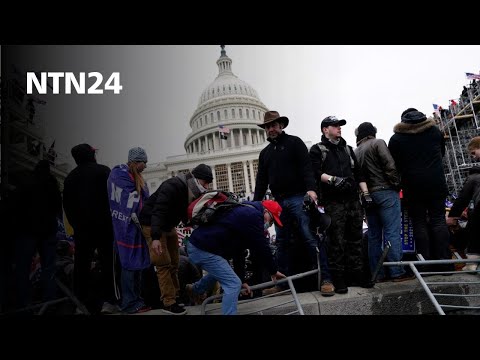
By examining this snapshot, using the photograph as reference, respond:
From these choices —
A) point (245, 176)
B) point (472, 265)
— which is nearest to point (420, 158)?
point (472, 265)

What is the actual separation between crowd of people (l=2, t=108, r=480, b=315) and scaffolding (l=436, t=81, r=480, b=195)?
61.9ft

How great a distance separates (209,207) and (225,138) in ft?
171

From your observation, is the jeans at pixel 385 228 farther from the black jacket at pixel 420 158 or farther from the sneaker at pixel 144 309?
the sneaker at pixel 144 309

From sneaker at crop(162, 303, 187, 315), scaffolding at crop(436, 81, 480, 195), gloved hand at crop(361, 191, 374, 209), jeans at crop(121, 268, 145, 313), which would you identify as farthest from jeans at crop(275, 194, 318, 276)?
scaffolding at crop(436, 81, 480, 195)

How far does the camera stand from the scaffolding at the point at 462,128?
20.1m

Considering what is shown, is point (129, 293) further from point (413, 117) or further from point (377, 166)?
point (413, 117)

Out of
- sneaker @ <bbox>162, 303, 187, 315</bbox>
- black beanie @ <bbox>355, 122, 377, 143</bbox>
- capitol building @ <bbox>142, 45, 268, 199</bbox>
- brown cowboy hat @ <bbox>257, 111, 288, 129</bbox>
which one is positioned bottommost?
sneaker @ <bbox>162, 303, 187, 315</bbox>

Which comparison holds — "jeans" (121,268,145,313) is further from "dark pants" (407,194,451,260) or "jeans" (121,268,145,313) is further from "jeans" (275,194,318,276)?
"dark pants" (407,194,451,260)

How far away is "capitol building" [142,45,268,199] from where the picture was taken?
175 feet

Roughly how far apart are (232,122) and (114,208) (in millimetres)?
60191

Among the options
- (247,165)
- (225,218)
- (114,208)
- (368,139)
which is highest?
(247,165)
